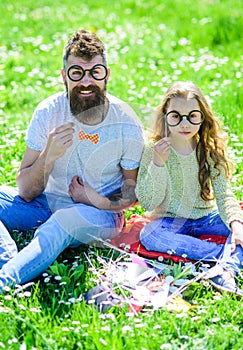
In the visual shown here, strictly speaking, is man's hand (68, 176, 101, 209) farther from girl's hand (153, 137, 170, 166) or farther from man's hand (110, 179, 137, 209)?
girl's hand (153, 137, 170, 166)

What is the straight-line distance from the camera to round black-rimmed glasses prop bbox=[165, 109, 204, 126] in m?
3.49

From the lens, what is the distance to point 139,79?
6.03 m

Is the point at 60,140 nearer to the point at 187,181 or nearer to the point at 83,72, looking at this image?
the point at 83,72

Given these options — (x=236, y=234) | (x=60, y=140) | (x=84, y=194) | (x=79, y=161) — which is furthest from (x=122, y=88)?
(x=236, y=234)

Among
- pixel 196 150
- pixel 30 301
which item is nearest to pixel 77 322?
pixel 30 301

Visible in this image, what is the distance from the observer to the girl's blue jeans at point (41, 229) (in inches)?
124

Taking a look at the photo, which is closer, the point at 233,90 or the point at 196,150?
the point at 196,150

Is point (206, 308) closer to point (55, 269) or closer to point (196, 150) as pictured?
point (55, 269)

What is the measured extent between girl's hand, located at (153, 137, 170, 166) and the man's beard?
35 cm

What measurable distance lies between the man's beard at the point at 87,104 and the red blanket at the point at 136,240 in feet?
2.13

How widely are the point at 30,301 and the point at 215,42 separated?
4.64m

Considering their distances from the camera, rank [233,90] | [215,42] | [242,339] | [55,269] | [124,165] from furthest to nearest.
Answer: [215,42], [233,90], [124,165], [55,269], [242,339]

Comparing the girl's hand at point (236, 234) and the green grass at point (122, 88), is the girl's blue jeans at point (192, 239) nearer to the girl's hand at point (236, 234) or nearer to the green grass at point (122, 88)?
the girl's hand at point (236, 234)

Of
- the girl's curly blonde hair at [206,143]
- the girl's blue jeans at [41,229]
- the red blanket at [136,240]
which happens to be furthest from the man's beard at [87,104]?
the red blanket at [136,240]
